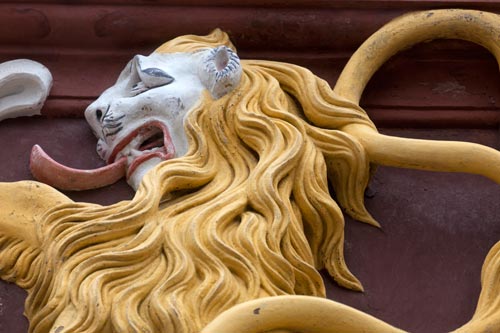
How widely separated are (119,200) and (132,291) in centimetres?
39

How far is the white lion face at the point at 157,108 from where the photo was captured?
128 inches

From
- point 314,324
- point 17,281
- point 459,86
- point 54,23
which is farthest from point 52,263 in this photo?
point 459,86

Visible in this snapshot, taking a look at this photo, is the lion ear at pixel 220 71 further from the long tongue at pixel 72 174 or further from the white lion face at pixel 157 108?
the long tongue at pixel 72 174

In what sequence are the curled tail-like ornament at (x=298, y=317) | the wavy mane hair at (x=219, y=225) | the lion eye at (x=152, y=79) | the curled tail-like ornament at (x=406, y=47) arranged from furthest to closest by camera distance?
the lion eye at (x=152, y=79)
the curled tail-like ornament at (x=406, y=47)
the wavy mane hair at (x=219, y=225)
the curled tail-like ornament at (x=298, y=317)

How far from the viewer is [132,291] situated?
9.48ft

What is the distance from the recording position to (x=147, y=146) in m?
3.27

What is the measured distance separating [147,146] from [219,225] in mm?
320

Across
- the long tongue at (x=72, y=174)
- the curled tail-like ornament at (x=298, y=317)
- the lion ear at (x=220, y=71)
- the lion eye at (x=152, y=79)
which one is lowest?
the long tongue at (x=72, y=174)

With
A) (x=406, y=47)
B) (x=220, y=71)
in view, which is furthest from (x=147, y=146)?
(x=406, y=47)

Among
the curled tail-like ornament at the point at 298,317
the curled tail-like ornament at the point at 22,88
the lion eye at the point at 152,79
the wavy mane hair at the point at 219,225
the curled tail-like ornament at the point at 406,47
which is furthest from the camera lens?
the curled tail-like ornament at the point at 22,88

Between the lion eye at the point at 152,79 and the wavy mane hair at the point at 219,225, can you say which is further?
the lion eye at the point at 152,79

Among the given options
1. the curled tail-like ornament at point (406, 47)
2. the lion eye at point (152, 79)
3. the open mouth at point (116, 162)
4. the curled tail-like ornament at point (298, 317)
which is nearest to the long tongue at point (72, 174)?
the open mouth at point (116, 162)

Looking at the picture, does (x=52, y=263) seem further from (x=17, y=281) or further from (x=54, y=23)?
(x=54, y=23)

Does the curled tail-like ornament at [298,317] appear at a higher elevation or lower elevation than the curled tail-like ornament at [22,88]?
higher
